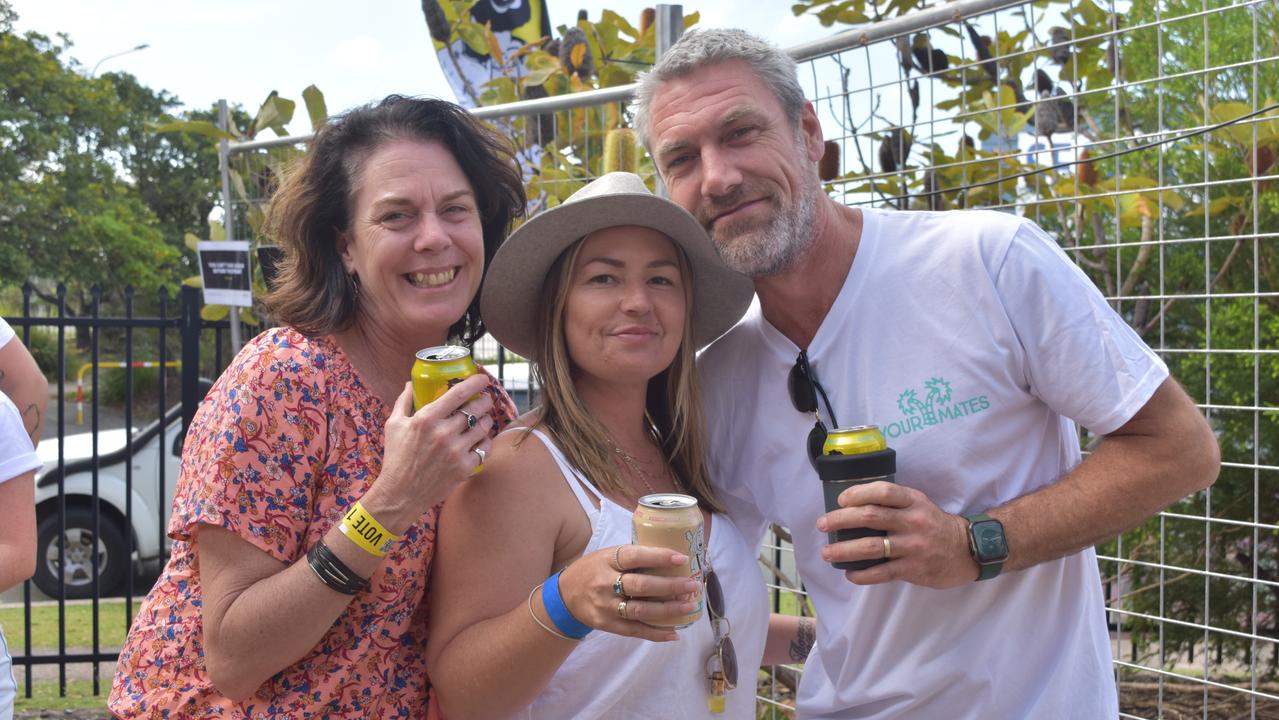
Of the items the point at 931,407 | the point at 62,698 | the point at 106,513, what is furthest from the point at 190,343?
the point at 931,407

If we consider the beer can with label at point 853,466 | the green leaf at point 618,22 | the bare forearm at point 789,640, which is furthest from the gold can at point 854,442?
the green leaf at point 618,22

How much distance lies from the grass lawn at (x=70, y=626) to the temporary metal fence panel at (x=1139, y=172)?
15.8 feet

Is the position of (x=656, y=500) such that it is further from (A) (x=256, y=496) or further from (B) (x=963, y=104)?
(B) (x=963, y=104)

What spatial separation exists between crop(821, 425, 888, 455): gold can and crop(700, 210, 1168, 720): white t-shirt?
298 millimetres

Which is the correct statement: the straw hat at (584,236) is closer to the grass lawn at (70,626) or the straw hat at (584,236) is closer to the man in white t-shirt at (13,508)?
the man in white t-shirt at (13,508)

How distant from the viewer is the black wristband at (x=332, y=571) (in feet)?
6.28

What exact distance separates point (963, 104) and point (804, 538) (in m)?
1.42

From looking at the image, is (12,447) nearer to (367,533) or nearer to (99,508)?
(367,533)

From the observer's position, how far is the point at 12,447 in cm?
252

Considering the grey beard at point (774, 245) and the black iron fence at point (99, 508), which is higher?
the grey beard at point (774, 245)

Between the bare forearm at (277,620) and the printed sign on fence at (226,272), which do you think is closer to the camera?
the bare forearm at (277,620)

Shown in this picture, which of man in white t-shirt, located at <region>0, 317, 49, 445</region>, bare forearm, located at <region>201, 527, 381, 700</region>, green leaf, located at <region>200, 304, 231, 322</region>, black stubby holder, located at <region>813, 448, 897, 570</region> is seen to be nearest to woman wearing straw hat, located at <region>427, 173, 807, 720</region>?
bare forearm, located at <region>201, 527, 381, 700</region>

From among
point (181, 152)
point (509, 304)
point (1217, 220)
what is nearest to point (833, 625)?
point (509, 304)

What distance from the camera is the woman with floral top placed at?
1925 millimetres
